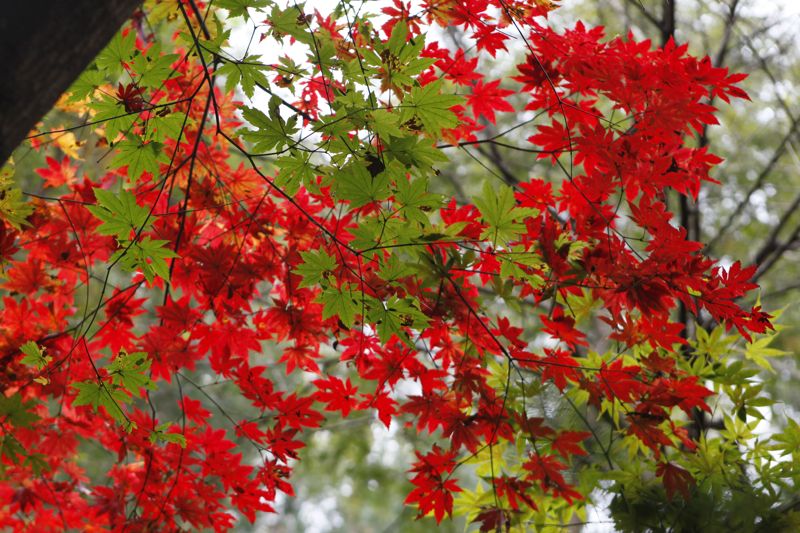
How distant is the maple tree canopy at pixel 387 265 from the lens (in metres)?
1.50

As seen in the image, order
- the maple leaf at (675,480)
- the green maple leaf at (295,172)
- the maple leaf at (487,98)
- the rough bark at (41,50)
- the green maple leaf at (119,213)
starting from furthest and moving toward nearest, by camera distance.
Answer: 1. the maple leaf at (487,98)
2. the maple leaf at (675,480)
3. the green maple leaf at (295,172)
4. the green maple leaf at (119,213)
5. the rough bark at (41,50)

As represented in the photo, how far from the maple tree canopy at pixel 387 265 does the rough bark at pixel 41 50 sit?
1.68 feet

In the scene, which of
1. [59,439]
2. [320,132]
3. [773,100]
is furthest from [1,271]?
[773,100]

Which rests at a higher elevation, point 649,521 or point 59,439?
point 59,439

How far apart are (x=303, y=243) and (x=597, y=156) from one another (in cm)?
92

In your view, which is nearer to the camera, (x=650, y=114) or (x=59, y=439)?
(x=650, y=114)

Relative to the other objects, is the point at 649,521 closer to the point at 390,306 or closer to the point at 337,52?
the point at 390,306

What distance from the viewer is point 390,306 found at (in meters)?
1.52

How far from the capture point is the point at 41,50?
824 mm

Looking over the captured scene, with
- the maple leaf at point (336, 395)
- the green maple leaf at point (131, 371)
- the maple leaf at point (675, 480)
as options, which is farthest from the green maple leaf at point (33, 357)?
the maple leaf at point (675, 480)

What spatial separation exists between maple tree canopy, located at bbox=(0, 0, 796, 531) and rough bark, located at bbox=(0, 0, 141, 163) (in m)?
0.51

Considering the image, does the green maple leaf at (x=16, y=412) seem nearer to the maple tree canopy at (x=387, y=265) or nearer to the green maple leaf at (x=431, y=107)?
the maple tree canopy at (x=387, y=265)

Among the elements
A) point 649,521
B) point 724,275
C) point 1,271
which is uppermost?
point 1,271

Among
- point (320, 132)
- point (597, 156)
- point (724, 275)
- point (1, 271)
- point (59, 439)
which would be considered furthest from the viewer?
point (59, 439)
